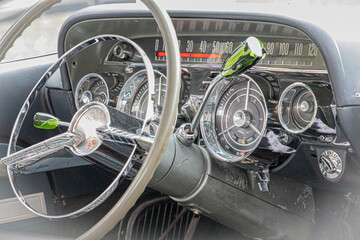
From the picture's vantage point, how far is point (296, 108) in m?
1.42

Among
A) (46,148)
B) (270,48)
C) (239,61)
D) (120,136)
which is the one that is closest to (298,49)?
(270,48)

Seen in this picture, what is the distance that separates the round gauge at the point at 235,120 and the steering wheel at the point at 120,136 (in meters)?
0.44

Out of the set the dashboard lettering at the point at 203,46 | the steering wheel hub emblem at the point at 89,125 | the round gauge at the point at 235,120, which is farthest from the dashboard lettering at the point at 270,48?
the steering wheel hub emblem at the point at 89,125

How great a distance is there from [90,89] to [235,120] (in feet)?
2.11

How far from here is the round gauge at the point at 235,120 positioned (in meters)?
1.45

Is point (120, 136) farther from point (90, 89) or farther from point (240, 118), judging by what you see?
point (90, 89)

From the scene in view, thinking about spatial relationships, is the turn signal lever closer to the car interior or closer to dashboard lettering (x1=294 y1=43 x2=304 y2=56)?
the car interior

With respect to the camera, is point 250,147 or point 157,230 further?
point 157,230

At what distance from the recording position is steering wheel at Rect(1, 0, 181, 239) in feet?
2.86

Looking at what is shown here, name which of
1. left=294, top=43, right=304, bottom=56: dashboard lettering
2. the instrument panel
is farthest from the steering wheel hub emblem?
left=294, top=43, right=304, bottom=56: dashboard lettering

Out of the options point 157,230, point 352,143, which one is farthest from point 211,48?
point 157,230

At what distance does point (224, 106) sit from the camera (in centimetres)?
158

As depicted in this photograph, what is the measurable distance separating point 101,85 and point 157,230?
66 centimetres

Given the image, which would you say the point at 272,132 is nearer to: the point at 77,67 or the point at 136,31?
the point at 136,31
